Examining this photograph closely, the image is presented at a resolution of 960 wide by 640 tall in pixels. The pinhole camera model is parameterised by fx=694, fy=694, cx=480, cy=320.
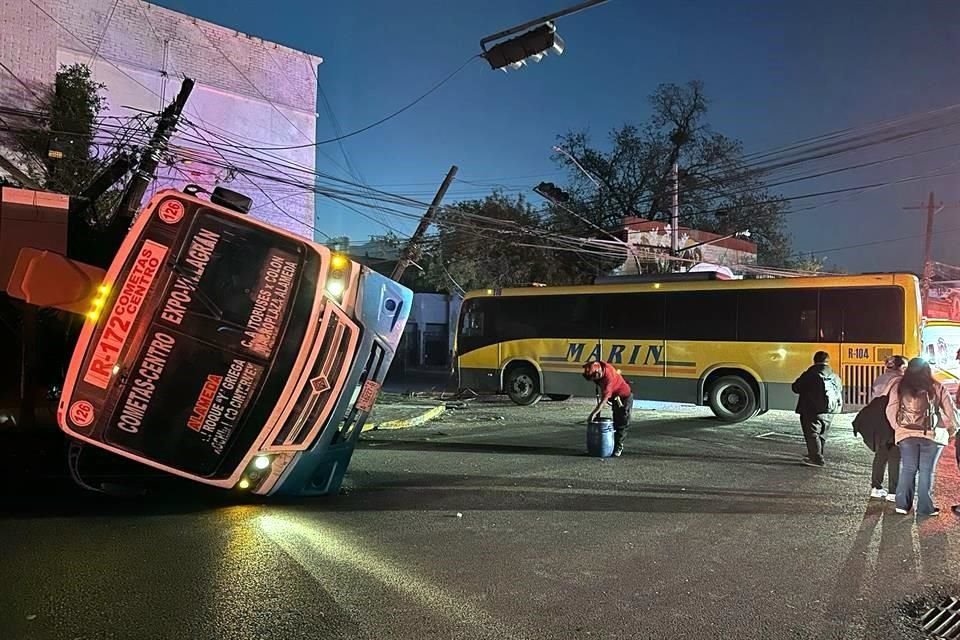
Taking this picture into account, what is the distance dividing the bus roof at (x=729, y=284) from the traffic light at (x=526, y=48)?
8.93 m

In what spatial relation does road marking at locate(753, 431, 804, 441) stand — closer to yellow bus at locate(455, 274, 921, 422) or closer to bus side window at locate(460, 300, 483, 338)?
yellow bus at locate(455, 274, 921, 422)

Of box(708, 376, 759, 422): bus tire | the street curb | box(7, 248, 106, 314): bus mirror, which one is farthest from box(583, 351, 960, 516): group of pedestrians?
the street curb

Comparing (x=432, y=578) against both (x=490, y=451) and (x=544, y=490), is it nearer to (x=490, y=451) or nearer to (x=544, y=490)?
(x=544, y=490)

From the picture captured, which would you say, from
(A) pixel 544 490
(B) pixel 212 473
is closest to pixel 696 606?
(A) pixel 544 490

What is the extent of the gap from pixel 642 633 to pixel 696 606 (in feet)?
1.99

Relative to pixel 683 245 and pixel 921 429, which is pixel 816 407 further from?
pixel 683 245

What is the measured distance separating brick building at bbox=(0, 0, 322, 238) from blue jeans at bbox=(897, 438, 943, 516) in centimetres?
1450

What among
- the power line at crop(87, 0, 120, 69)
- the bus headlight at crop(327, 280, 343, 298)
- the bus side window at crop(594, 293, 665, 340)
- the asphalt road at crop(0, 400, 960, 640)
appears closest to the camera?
the asphalt road at crop(0, 400, 960, 640)

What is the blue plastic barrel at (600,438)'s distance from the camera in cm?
978

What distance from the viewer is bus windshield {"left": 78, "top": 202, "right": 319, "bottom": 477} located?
5.28 metres

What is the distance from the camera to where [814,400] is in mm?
9570

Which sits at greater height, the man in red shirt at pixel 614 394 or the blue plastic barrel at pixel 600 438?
the man in red shirt at pixel 614 394

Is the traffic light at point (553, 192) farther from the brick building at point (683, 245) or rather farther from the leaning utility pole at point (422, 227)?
the leaning utility pole at point (422, 227)

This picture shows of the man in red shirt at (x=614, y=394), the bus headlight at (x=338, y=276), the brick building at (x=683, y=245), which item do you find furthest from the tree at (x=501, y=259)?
the bus headlight at (x=338, y=276)
